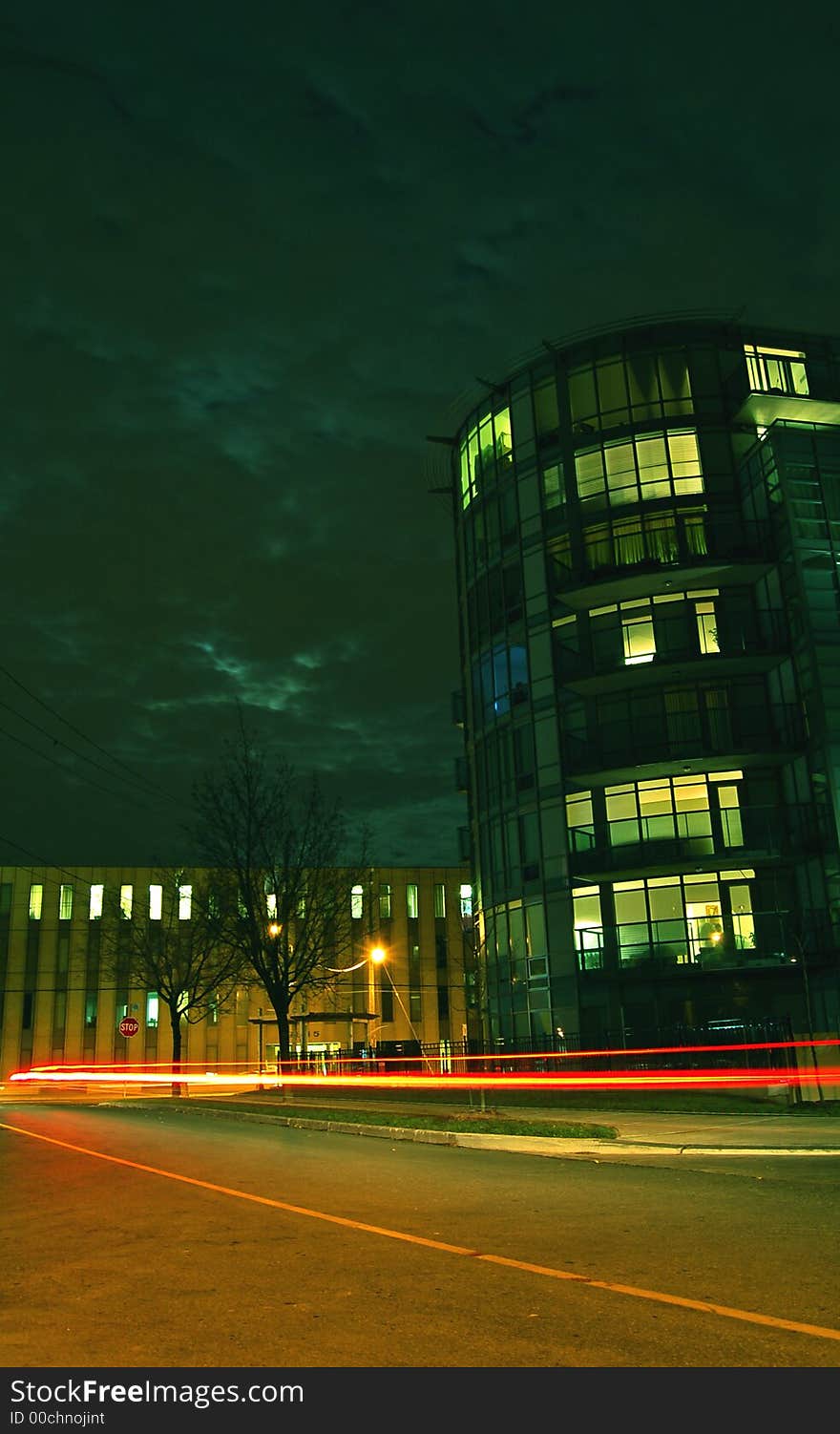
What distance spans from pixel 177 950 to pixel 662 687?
85.8 feet

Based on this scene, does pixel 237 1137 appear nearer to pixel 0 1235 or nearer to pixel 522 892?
pixel 0 1235

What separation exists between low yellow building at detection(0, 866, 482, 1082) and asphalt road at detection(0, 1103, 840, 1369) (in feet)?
182

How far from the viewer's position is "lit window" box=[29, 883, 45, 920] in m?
70.7

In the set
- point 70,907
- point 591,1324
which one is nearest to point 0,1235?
point 591,1324

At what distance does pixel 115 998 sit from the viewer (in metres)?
69.6

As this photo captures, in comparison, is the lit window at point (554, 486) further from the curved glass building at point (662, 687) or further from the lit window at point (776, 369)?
the lit window at point (776, 369)

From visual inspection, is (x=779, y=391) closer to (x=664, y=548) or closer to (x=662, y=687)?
(x=664, y=548)

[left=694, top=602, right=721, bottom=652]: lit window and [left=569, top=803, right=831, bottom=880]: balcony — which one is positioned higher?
[left=694, top=602, right=721, bottom=652]: lit window

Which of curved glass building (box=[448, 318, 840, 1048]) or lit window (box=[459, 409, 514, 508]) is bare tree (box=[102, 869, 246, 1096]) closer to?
curved glass building (box=[448, 318, 840, 1048])

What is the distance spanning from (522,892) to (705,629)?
35.4ft

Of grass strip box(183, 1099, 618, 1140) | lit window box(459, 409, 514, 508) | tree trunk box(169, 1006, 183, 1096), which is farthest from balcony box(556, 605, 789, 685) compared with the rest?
tree trunk box(169, 1006, 183, 1096)

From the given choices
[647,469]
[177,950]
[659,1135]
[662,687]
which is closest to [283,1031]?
[177,950]

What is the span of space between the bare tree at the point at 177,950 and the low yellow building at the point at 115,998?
1395 millimetres

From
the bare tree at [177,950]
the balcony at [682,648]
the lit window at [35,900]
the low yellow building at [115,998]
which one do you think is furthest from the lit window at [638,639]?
the lit window at [35,900]
